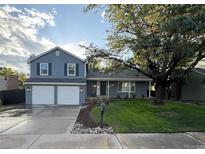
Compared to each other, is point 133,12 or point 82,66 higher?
point 133,12

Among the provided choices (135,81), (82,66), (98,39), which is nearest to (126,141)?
(98,39)

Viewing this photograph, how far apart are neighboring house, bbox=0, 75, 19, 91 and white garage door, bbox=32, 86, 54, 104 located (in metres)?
5.67

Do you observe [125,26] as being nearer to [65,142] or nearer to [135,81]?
[135,81]

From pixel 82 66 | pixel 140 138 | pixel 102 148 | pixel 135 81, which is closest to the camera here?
pixel 102 148

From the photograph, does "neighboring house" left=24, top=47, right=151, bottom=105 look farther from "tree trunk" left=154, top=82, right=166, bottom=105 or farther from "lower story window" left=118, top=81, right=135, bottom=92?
"tree trunk" left=154, top=82, right=166, bottom=105

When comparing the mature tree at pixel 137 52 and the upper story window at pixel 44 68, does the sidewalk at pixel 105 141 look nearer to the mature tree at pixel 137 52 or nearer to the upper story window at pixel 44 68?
the mature tree at pixel 137 52

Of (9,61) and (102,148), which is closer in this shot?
(102,148)

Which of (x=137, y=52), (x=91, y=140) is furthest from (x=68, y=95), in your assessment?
(x=91, y=140)

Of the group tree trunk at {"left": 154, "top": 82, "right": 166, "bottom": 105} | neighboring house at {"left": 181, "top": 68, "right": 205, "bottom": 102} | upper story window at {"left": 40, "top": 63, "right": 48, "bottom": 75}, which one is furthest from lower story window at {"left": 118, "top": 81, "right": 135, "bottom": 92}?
upper story window at {"left": 40, "top": 63, "right": 48, "bottom": 75}

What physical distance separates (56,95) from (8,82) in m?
9.13

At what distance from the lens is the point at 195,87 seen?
95.4ft

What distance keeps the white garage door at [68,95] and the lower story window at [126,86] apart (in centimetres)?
578

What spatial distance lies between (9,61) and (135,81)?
21.9 metres

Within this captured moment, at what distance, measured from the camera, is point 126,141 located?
8.68 meters
